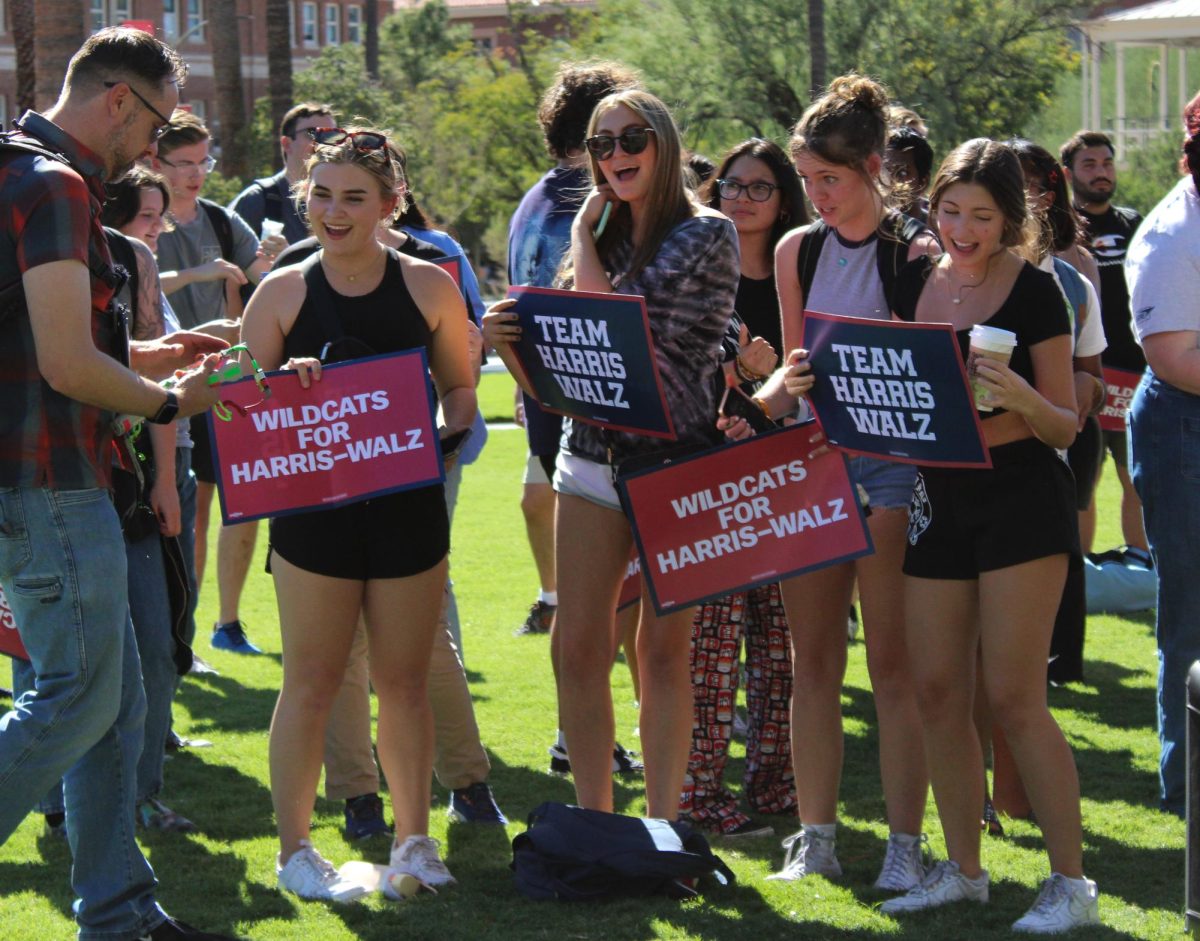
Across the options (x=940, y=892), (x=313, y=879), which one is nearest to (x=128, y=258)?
(x=313, y=879)

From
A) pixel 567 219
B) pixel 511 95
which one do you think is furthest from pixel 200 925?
pixel 511 95

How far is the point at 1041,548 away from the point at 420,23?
73.1 m

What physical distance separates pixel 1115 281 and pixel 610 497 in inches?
228

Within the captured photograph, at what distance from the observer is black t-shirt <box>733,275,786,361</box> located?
18.8 feet

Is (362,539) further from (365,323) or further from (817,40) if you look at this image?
(817,40)

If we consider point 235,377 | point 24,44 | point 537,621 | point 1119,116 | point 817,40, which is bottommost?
point 537,621

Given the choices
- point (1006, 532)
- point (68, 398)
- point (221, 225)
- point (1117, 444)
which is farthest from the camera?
point (1117, 444)

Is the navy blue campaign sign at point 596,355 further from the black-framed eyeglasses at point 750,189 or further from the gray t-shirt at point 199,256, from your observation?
the gray t-shirt at point 199,256

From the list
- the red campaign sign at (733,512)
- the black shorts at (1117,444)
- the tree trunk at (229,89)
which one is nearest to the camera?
the red campaign sign at (733,512)

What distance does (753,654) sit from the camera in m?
6.09

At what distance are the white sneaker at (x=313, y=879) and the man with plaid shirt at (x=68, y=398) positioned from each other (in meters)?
0.91

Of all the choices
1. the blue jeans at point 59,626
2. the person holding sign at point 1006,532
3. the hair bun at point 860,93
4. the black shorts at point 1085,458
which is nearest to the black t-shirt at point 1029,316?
the person holding sign at point 1006,532

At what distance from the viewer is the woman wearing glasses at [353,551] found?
4.73 meters

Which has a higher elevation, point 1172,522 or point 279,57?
point 279,57
